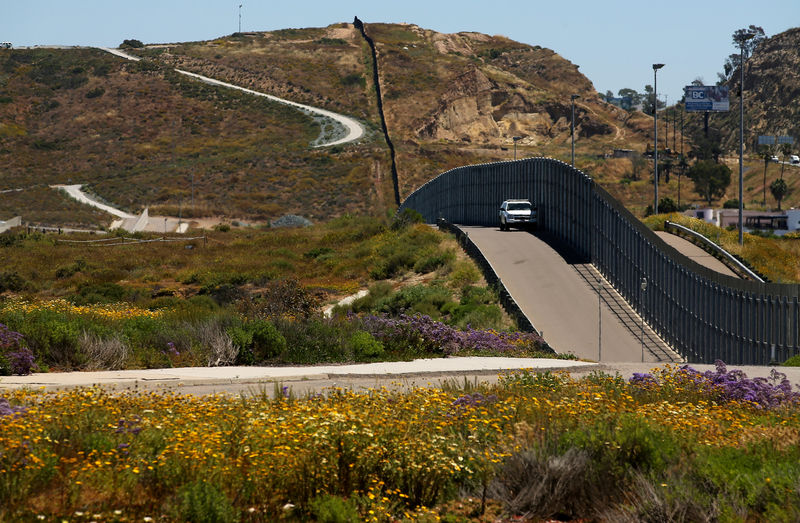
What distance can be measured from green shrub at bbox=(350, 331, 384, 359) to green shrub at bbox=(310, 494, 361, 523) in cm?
1241

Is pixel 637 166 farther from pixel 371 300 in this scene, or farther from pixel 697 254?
pixel 371 300

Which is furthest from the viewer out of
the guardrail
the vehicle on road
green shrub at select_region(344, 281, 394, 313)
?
the vehicle on road

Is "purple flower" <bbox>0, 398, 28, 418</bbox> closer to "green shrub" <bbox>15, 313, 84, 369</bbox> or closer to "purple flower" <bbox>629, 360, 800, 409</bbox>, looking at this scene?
"green shrub" <bbox>15, 313, 84, 369</bbox>

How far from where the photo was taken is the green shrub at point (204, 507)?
25.5 feet

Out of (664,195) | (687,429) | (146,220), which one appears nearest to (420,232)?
(687,429)

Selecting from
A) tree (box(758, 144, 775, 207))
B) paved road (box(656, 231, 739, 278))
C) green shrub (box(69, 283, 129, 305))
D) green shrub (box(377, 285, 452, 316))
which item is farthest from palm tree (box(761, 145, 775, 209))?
green shrub (box(69, 283, 129, 305))

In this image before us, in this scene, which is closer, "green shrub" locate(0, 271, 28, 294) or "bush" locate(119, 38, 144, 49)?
"green shrub" locate(0, 271, 28, 294)

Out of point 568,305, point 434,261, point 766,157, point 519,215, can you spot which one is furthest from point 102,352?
point 766,157

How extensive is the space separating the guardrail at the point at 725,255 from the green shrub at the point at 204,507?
87.6ft

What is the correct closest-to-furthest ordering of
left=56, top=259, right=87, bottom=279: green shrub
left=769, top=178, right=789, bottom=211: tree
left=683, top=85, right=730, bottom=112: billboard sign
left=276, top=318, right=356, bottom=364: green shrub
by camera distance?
left=276, top=318, right=356, bottom=364: green shrub → left=56, top=259, right=87, bottom=279: green shrub → left=769, top=178, right=789, bottom=211: tree → left=683, top=85, right=730, bottom=112: billboard sign

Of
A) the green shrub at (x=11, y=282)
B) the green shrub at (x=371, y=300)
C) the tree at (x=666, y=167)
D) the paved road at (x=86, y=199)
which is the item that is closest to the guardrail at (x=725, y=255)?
the green shrub at (x=371, y=300)

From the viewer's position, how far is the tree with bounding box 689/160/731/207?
117688 millimetres

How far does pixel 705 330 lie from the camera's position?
88.2ft

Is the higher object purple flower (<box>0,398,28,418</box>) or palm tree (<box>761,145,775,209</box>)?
palm tree (<box>761,145,775,209</box>)
